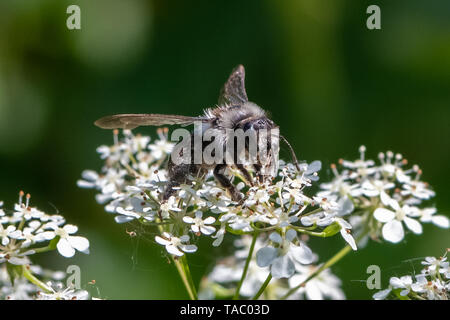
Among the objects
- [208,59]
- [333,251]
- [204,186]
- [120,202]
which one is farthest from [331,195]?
[208,59]

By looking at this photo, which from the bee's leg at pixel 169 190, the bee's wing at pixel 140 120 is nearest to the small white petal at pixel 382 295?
the bee's leg at pixel 169 190

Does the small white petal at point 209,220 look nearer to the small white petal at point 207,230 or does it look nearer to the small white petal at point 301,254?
the small white petal at point 207,230

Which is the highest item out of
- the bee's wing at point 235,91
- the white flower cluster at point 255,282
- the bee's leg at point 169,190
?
the bee's wing at point 235,91

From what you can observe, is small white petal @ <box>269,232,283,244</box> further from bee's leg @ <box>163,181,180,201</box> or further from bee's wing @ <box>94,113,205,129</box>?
bee's wing @ <box>94,113,205,129</box>

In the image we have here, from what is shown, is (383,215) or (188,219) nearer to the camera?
(188,219)

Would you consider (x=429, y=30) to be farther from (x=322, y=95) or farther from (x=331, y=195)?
(x=331, y=195)

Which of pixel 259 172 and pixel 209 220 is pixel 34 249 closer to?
pixel 209 220

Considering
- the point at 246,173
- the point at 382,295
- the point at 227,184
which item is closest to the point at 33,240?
the point at 227,184
